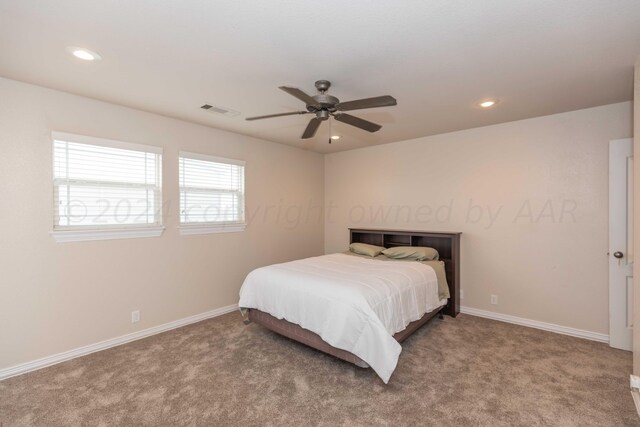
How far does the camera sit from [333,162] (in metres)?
5.74

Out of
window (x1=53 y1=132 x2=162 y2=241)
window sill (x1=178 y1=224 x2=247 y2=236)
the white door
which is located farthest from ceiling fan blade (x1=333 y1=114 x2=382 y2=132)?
the white door

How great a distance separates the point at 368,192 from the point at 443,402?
3.52 metres

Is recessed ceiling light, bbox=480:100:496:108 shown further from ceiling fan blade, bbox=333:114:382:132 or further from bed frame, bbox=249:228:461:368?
bed frame, bbox=249:228:461:368

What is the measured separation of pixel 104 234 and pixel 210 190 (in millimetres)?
1313

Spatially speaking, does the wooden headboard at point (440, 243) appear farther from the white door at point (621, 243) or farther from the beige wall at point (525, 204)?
the white door at point (621, 243)

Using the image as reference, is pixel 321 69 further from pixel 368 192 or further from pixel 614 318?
pixel 614 318

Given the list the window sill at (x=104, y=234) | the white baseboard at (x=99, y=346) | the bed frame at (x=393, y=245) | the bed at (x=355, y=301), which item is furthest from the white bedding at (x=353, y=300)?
the window sill at (x=104, y=234)

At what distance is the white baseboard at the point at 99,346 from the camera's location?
260 cm

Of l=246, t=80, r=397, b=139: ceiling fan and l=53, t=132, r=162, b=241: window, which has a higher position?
l=246, t=80, r=397, b=139: ceiling fan

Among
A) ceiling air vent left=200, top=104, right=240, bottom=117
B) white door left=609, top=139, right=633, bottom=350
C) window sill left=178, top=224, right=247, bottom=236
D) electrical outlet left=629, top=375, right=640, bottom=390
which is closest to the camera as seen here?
electrical outlet left=629, top=375, right=640, bottom=390

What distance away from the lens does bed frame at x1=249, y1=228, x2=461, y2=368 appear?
2.79 meters

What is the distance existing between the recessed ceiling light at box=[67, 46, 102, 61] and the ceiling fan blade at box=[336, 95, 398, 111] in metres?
1.81

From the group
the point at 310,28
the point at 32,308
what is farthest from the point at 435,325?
the point at 32,308

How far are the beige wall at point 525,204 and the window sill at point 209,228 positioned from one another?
8.15ft
